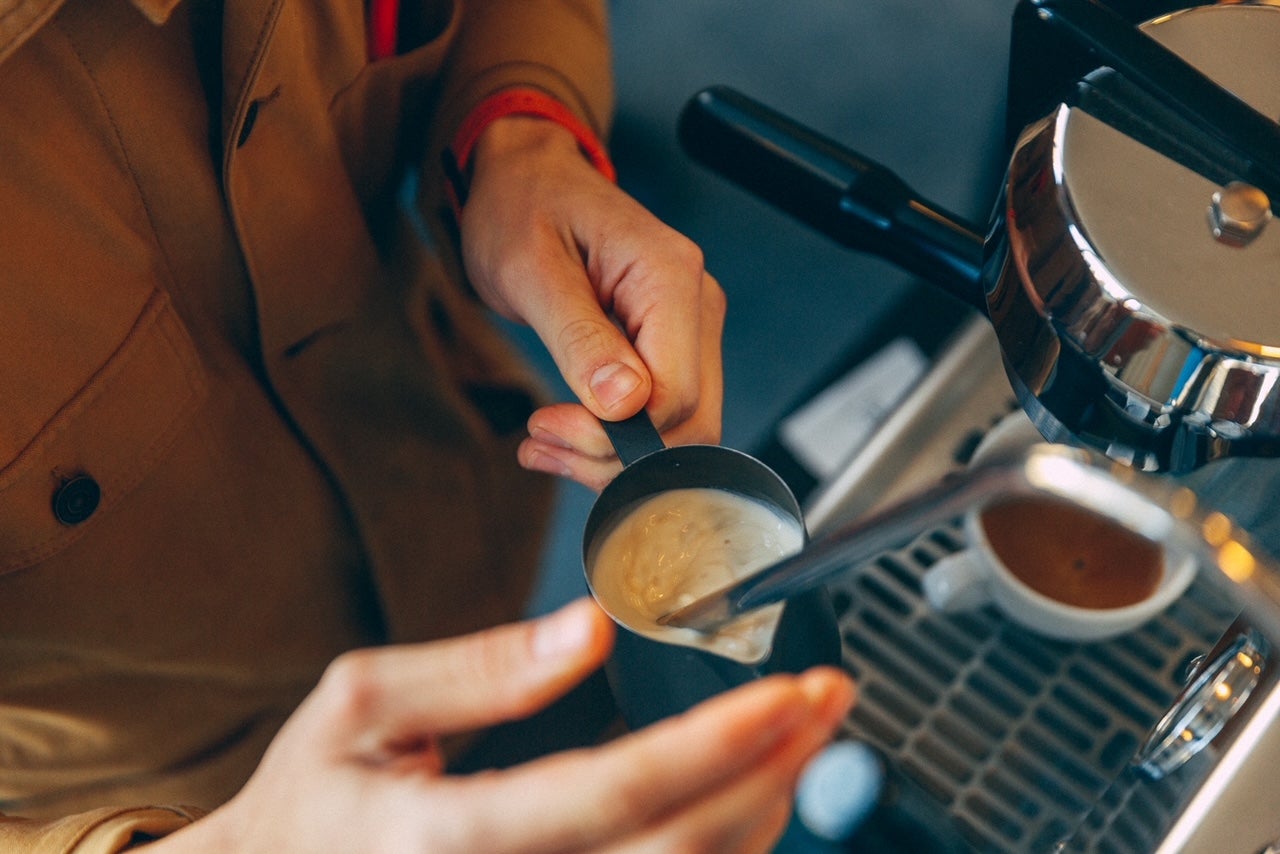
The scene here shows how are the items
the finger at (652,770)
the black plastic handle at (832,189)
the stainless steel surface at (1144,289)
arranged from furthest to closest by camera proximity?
the black plastic handle at (832,189)
the stainless steel surface at (1144,289)
the finger at (652,770)

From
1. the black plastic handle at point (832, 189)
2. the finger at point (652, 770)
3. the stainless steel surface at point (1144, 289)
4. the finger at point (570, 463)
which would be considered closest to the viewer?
the finger at point (652, 770)

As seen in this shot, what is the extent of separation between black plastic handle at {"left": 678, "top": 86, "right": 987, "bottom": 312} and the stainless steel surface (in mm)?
38

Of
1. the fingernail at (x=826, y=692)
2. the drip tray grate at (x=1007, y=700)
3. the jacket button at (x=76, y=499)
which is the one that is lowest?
the drip tray grate at (x=1007, y=700)

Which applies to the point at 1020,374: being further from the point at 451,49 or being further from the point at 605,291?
the point at 451,49

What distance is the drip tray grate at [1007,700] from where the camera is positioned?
53 cm

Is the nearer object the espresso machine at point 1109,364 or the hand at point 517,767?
the hand at point 517,767

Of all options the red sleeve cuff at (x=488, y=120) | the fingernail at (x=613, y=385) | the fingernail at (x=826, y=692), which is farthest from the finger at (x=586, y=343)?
the fingernail at (x=826, y=692)

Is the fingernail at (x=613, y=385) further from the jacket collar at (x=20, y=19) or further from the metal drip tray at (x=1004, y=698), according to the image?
the jacket collar at (x=20, y=19)

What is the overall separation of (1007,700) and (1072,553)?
0.29 feet

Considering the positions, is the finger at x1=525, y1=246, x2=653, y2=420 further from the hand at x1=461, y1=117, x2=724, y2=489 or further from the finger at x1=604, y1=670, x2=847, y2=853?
the finger at x1=604, y1=670, x2=847, y2=853

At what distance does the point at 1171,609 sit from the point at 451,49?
568mm

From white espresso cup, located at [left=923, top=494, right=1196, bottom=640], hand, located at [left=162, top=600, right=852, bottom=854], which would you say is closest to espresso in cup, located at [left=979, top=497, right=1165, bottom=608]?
white espresso cup, located at [left=923, top=494, right=1196, bottom=640]

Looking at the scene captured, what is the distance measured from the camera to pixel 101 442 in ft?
1.75

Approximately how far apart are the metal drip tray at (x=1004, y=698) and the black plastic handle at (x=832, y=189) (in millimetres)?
131
